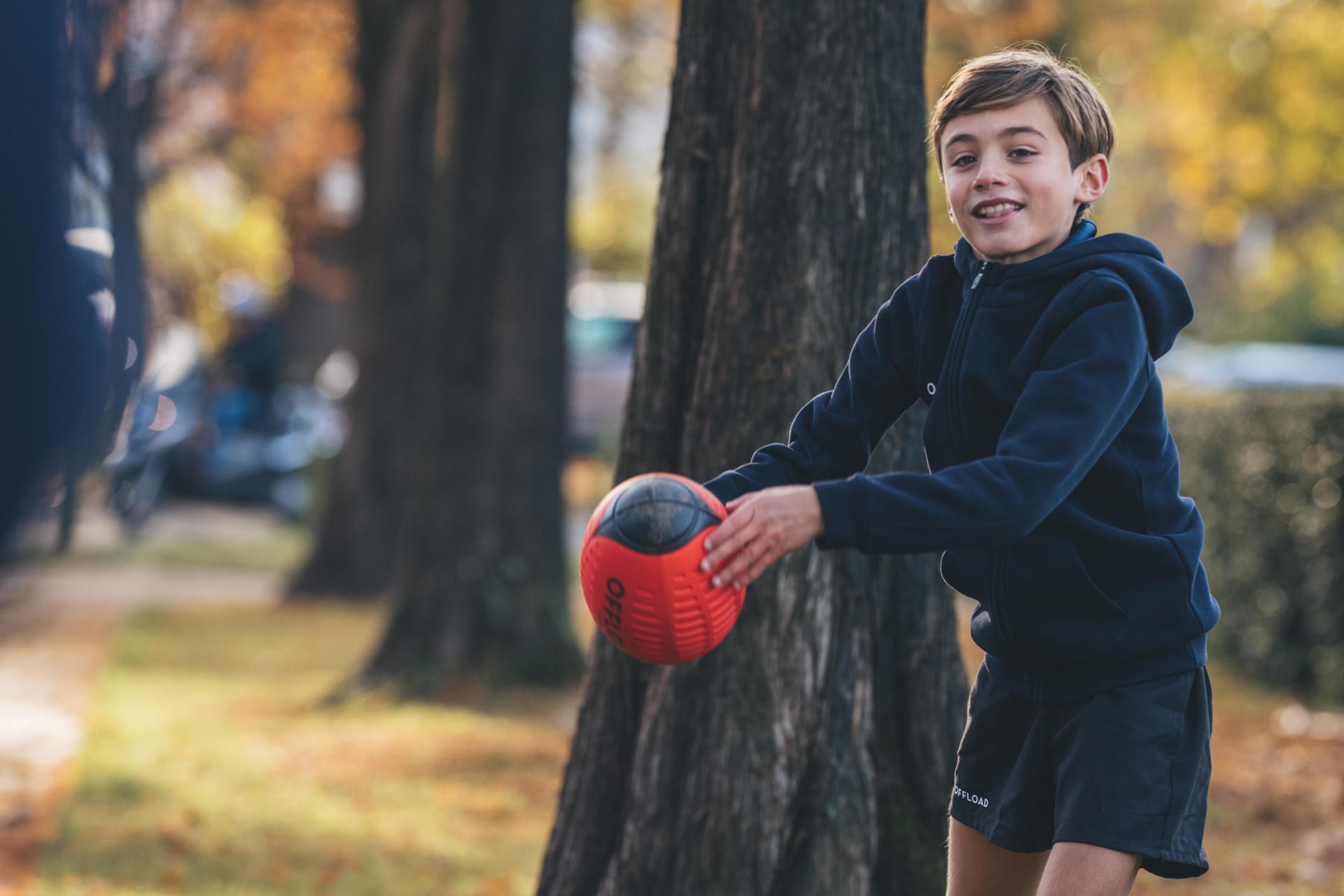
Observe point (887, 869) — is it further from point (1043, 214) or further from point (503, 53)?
point (503, 53)

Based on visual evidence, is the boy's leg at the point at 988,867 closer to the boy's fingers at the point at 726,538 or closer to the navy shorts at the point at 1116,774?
the navy shorts at the point at 1116,774

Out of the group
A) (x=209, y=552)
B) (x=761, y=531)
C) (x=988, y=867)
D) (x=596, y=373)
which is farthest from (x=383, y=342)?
(x=761, y=531)

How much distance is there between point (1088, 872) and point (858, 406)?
97 centimetres

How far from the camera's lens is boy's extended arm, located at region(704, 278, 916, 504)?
2834 mm

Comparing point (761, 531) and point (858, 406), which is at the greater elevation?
point (858, 406)

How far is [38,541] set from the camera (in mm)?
1834

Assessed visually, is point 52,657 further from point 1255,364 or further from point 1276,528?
point 1255,364

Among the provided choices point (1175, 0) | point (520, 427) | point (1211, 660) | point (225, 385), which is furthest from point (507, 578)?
point (1175, 0)

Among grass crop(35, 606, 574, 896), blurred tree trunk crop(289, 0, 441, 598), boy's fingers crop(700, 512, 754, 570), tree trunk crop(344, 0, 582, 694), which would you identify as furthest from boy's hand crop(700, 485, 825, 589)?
blurred tree trunk crop(289, 0, 441, 598)

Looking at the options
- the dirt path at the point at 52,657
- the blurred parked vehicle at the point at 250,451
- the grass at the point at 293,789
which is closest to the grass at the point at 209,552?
the dirt path at the point at 52,657

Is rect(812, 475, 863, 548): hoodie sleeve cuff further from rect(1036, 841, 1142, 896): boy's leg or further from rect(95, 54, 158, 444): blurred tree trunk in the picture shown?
rect(95, 54, 158, 444): blurred tree trunk

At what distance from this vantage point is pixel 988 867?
2832 mm

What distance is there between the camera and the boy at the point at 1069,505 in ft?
7.85

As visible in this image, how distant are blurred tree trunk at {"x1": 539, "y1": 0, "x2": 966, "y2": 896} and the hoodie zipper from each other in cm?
100
